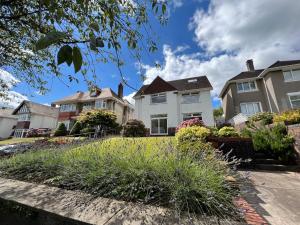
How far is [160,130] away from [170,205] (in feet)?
58.5

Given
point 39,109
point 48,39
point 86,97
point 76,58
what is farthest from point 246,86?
point 39,109

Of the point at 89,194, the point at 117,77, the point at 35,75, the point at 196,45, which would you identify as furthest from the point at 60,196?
the point at 196,45

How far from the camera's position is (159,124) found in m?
19.9

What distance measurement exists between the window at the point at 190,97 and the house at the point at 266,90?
512cm

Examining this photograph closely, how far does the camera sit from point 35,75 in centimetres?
616

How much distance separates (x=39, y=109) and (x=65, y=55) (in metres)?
41.2

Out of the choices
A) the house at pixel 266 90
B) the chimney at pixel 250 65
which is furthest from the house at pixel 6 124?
the chimney at pixel 250 65

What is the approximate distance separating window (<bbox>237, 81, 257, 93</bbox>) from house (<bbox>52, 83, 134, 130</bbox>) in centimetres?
1829

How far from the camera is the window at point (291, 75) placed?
17.2m

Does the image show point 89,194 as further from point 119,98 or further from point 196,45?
point 119,98

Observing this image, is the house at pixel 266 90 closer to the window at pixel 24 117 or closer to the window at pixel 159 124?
the window at pixel 159 124

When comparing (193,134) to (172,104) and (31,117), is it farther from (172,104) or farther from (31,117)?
(31,117)

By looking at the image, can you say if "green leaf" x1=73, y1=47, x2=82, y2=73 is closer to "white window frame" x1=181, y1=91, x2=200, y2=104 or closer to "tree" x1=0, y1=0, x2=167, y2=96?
"tree" x1=0, y1=0, x2=167, y2=96

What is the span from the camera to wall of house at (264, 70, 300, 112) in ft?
55.5
